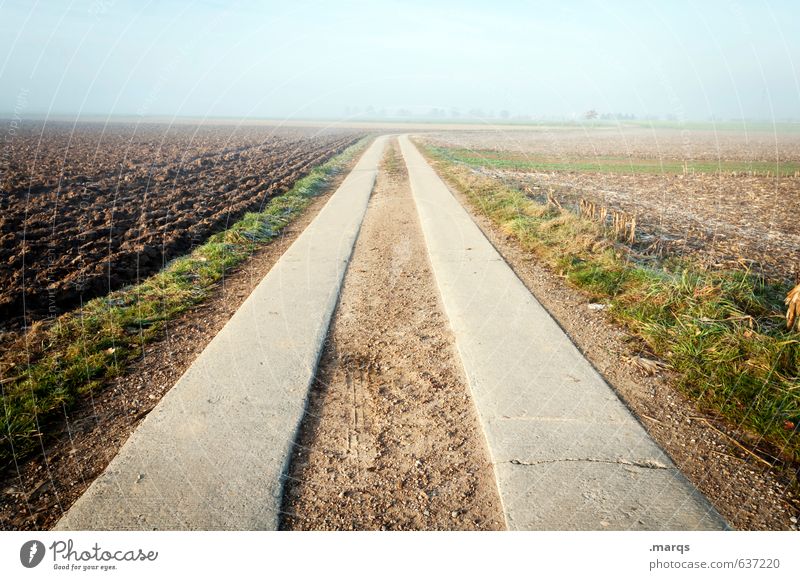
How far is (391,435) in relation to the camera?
11.3 ft

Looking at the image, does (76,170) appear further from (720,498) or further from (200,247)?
(720,498)

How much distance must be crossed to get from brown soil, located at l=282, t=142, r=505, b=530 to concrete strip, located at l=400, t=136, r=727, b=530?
0.59 feet

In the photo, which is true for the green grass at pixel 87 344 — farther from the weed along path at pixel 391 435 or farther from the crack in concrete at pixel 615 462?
the crack in concrete at pixel 615 462

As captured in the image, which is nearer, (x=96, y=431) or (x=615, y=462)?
(x=615, y=462)

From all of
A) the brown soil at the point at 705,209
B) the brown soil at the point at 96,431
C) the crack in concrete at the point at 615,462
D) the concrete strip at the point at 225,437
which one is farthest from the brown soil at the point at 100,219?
the brown soil at the point at 705,209

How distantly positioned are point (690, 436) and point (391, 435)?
2255 millimetres

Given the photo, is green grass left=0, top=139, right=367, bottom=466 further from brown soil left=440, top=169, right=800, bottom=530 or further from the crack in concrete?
brown soil left=440, top=169, right=800, bottom=530

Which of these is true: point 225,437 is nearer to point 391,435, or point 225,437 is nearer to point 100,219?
point 391,435

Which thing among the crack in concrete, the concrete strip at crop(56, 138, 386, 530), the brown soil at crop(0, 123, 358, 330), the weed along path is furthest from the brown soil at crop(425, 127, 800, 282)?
the brown soil at crop(0, 123, 358, 330)

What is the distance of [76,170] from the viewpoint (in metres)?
19.7

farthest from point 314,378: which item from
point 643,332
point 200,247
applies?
point 200,247

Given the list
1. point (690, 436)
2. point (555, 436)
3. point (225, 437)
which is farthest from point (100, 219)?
point (690, 436)

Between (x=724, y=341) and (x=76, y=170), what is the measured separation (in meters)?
23.8

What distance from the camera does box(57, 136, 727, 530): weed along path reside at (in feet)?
8.83
